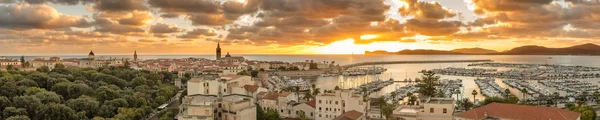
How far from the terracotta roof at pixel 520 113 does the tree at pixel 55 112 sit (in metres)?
26.2

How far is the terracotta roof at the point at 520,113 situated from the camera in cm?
2102

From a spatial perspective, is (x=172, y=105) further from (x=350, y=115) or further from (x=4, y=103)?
(x=350, y=115)

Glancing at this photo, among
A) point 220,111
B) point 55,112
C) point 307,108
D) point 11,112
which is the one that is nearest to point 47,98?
point 11,112

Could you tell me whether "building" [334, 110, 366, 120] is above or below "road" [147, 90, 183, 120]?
above

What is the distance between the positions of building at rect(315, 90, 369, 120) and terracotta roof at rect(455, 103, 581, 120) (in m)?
8.38

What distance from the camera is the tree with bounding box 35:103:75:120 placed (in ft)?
97.3

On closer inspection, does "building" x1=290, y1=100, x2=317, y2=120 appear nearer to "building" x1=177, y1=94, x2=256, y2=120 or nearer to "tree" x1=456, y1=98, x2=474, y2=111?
"building" x1=177, y1=94, x2=256, y2=120

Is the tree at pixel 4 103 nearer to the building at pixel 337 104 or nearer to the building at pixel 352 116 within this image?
the building at pixel 337 104

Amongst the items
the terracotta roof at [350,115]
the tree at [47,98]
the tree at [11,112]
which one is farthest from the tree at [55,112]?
the terracotta roof at [350,115]

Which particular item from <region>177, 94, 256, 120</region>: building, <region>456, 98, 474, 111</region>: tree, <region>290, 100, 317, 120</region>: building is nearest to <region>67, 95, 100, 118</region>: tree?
<region>177, 94, 256, 120</region>: building

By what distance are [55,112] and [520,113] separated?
1181 inches

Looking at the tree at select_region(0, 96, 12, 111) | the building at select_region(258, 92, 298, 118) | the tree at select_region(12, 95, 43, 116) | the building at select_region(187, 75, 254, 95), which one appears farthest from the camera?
the building at select_region(187, 75, 254, 95)

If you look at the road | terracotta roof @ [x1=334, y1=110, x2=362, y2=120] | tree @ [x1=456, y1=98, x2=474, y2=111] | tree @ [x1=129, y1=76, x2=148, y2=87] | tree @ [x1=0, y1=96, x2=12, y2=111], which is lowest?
the road

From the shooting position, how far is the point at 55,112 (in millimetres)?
29688
